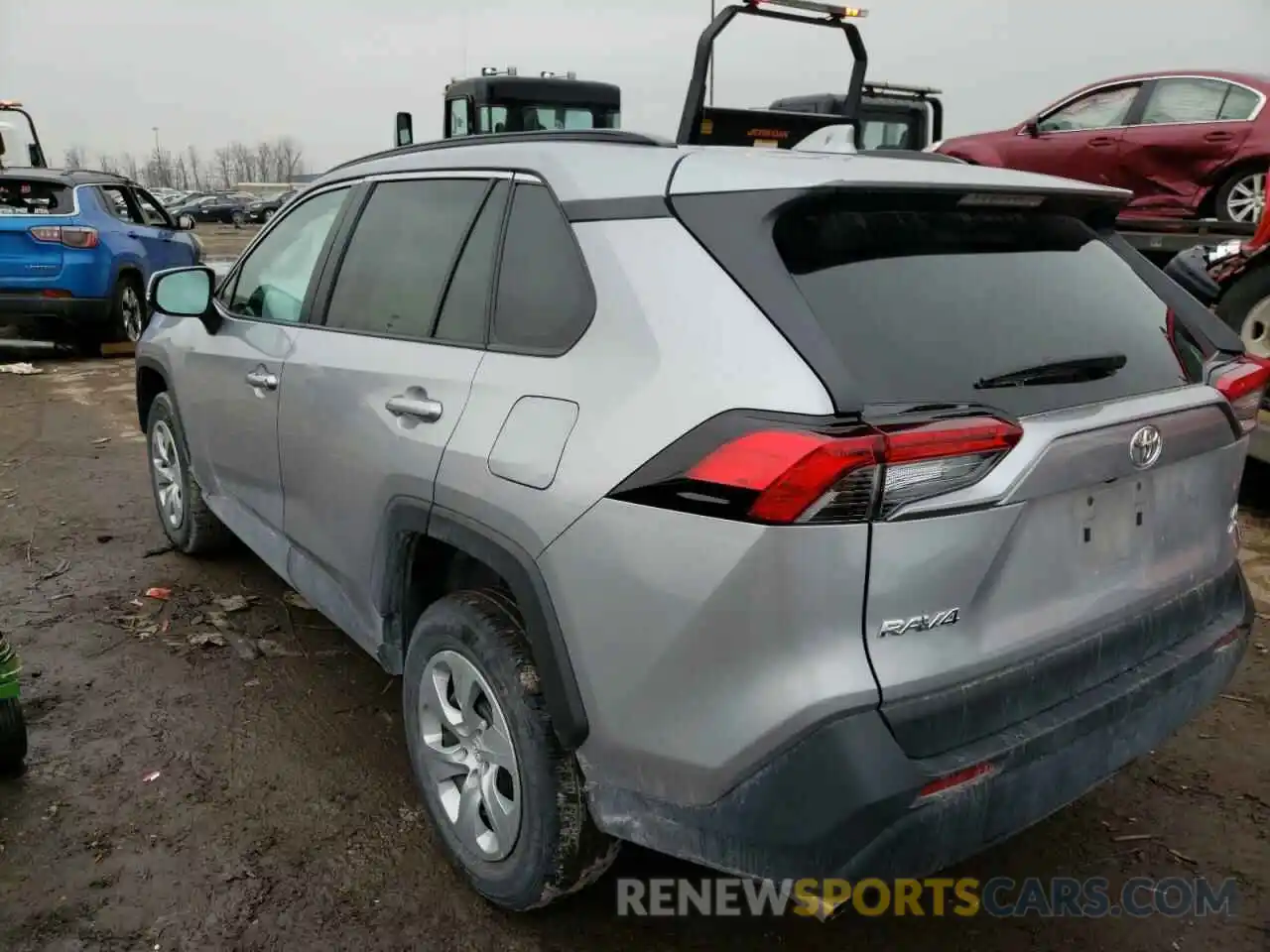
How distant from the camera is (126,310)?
11.2 metres

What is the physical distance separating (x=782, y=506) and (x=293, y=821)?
191 centimetres

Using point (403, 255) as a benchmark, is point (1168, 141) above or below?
above

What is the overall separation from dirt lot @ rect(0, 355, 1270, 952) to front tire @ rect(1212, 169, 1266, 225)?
14.6 feet

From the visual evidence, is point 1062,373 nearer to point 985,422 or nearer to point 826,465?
point 985,422

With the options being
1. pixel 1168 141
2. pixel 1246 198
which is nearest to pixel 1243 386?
pixel 1246 198

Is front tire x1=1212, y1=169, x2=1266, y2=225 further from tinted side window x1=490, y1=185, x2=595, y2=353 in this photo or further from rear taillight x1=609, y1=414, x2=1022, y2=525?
rear taillight x1=609, y1=414, x2=1022, y2=525

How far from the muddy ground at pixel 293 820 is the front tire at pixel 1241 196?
4.52 metres

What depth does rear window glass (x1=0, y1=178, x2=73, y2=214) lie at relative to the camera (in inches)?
404

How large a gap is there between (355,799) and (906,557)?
196 centimetres

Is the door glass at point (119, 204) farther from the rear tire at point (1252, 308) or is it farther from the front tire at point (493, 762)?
the rear tire at point (1252, 308)

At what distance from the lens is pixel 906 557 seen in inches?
70.6

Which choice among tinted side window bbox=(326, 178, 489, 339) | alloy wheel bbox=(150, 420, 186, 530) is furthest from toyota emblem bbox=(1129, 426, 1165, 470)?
alloy wheel bbox=(150, 420, 186, 530)

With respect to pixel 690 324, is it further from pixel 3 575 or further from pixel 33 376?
pixel 33 376

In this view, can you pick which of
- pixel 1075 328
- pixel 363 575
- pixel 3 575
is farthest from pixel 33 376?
pixel 1075 328
